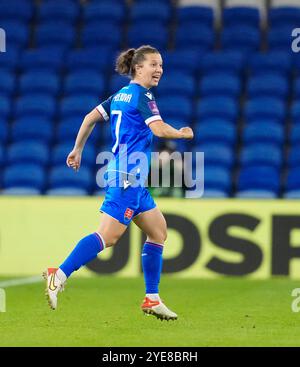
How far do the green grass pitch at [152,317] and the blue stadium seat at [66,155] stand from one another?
136 inches

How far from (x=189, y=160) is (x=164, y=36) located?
350 centimetres

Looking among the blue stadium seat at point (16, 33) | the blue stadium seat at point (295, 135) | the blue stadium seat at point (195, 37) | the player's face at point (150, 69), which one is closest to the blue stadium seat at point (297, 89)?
the blue stadium seat at point (295, 135)

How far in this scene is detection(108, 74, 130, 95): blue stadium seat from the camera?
16.3m

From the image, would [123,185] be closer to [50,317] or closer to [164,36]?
[50,317]

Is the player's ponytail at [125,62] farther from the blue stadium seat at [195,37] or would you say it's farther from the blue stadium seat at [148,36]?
the blue stadium seat at [195,37]

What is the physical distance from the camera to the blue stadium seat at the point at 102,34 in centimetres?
1750

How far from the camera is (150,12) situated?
58.4 feet

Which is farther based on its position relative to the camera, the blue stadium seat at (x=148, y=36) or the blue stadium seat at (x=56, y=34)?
the blue stadium seat at (x=56, y=34)

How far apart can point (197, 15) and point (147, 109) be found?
1004 centimetres

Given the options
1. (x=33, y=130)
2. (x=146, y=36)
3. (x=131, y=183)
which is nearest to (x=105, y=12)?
(x=146, y=36)

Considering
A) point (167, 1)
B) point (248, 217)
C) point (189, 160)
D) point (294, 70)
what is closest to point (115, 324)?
point (248, 217)

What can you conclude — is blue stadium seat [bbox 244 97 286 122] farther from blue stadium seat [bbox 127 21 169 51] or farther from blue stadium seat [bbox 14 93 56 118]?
Answer: blue stadium seat [bbox 14 93 56 118]

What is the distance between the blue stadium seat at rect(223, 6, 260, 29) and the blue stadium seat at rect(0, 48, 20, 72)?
11.1 ft

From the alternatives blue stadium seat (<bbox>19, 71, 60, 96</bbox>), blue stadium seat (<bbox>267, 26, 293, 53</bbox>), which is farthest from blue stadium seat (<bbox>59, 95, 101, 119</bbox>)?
blue stadium seat (<bbox>267, 26, 293, 53</bbox>)
